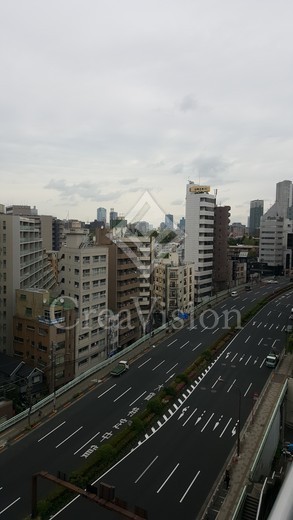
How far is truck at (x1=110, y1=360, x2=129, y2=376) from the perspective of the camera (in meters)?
36.0

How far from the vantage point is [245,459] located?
23547 mm

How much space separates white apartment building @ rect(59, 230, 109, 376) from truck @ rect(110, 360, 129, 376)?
22.9ft

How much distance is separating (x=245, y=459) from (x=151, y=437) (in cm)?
608

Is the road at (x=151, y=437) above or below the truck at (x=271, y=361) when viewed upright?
below

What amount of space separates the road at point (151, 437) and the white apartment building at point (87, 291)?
23.8ft

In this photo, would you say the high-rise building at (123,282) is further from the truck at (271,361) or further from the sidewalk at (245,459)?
the sidewalk at (245,459)

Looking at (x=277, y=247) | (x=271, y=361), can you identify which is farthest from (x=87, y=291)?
(x=277, y=247)

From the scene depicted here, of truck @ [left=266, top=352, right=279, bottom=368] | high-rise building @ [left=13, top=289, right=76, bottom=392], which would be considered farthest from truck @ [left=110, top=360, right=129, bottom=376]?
truck @ [left=266, top=352, right=279, bottom=368]

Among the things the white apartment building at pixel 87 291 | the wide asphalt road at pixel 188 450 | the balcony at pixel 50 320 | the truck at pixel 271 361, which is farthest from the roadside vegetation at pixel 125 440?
the balcony at pixel 50 320

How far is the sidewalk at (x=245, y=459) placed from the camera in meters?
19.5

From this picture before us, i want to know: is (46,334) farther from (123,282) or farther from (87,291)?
(123,282)

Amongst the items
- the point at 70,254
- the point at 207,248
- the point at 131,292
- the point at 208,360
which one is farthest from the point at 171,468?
the point at 207,248

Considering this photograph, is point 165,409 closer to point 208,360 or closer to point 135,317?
point 208,360

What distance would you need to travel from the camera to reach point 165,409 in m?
29.7
